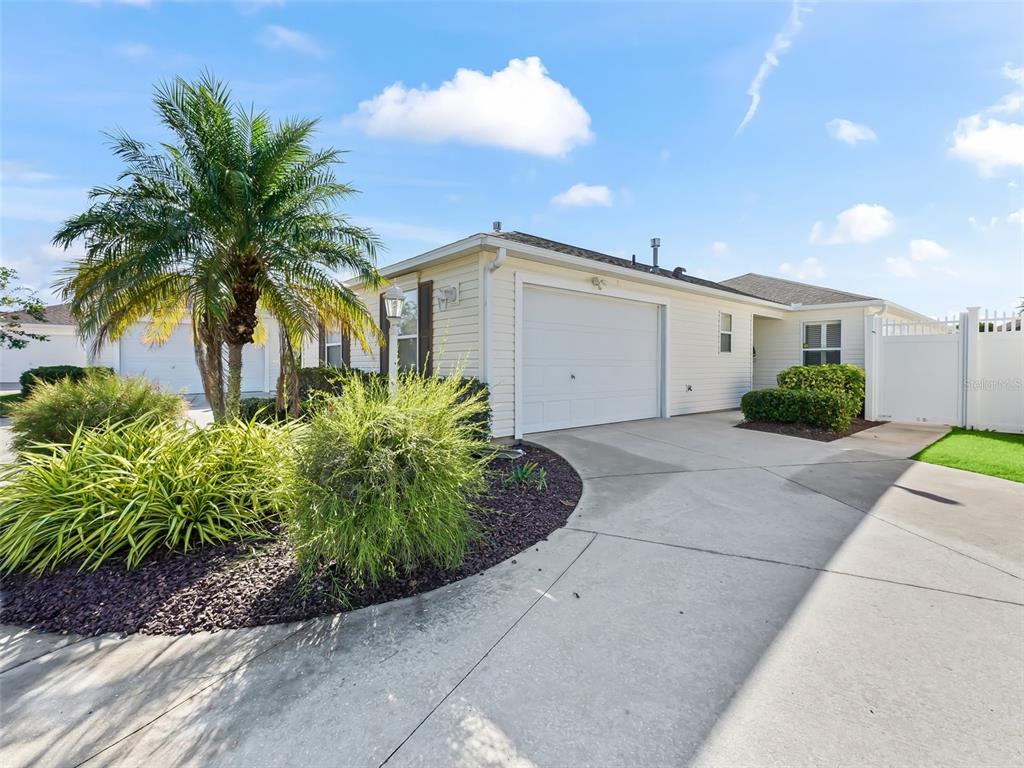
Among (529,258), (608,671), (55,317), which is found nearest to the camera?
(608,671)

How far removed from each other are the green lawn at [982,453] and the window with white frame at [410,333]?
8064 millimetres

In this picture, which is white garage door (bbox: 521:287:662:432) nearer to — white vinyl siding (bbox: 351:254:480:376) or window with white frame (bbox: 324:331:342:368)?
white vinyl siding (bbox: 351:254:480:376)

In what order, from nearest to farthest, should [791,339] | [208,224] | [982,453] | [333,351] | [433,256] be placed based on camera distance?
[208,224] < [982,453] < [433,256] < [333,351] < [791,339]

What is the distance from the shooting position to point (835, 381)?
32.7 ft

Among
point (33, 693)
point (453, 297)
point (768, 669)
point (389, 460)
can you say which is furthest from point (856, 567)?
point (453, 297)

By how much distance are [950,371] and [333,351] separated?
1385 cm

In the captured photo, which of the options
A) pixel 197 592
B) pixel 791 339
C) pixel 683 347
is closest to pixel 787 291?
pixel 791 339

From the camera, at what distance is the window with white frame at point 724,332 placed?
458 inches

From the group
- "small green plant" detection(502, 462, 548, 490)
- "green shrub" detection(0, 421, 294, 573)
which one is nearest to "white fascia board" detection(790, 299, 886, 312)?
"small green plant" detection(502, 462, 548, 490)

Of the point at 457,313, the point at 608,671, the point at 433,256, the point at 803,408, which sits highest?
the point at 433,256

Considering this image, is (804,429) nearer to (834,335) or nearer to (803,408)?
(803,408)

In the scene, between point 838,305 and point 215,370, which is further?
point 838,305

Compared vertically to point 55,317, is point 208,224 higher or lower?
lower

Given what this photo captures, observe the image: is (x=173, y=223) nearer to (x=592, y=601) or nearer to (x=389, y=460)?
(x=389, y=460)
